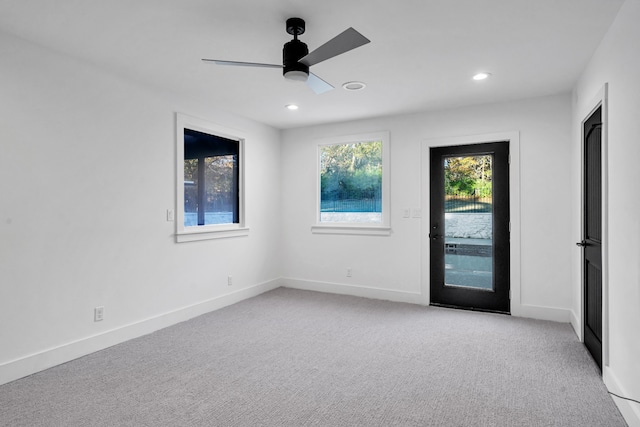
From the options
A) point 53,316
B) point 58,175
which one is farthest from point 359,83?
point 53,316

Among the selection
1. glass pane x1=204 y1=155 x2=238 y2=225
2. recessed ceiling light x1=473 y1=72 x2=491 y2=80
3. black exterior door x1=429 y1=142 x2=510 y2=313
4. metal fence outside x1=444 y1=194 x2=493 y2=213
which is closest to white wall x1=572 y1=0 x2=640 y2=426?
recessed ceiling light x1=473 y1=72 x2=491 y2=80

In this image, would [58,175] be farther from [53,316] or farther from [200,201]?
[200,201]

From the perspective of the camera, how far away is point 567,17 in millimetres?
2361

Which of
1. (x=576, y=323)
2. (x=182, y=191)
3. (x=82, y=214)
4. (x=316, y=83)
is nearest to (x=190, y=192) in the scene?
(x=182, y=191)

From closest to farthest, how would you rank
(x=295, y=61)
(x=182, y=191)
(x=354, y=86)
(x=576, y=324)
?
(x=295, y=61)
(x=576, y=324)
(x=354, y=86)
(x=182, y=191)

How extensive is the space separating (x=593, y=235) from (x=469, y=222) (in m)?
1.48

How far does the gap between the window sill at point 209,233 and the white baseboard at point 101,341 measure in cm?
73

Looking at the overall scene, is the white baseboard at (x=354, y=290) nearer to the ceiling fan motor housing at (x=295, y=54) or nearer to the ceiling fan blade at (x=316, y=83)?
the ceiling fan blade at (x=316, y=83)

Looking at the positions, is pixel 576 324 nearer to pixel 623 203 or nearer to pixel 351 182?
pixel 623 203

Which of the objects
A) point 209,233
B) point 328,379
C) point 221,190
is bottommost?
point 328,379

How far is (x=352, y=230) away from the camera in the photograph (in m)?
5.12

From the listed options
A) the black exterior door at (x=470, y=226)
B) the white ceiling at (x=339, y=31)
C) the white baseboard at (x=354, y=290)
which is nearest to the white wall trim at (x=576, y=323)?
the black exterior door at (x=470, y=226)

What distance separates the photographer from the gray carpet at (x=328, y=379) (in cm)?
215

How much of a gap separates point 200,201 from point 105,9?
2.33m
